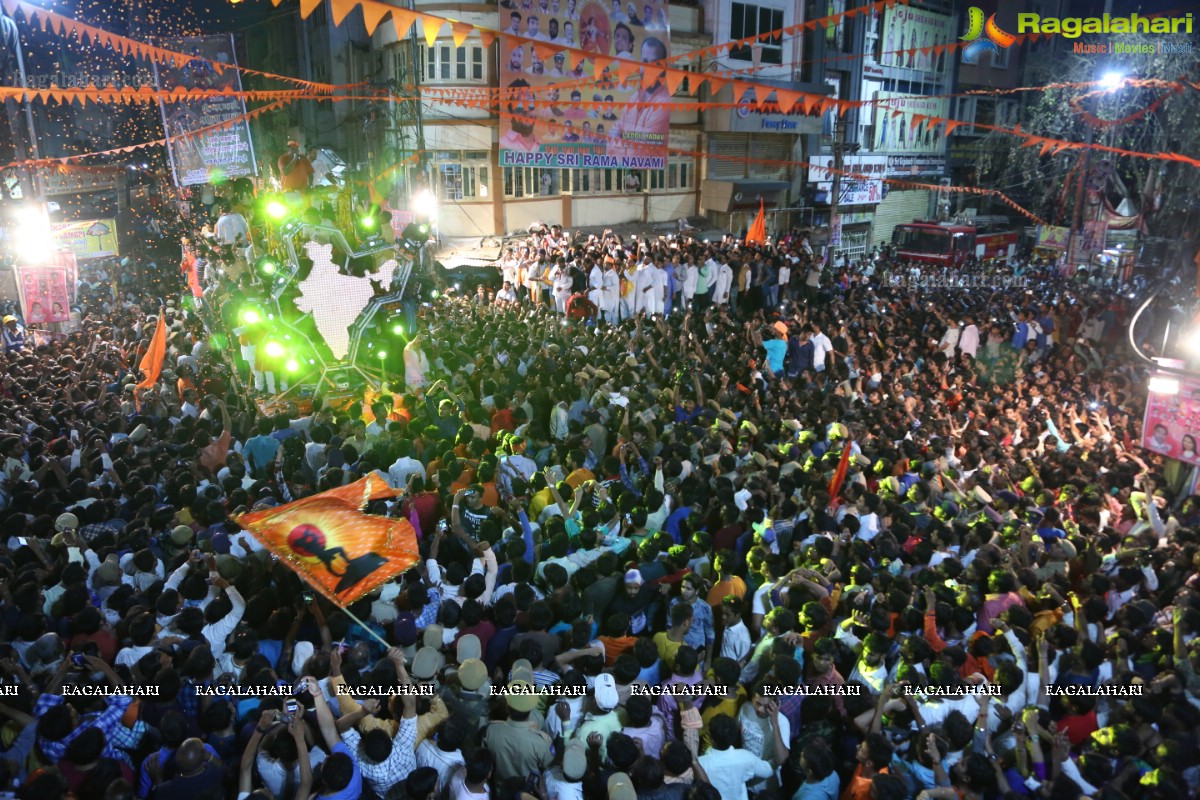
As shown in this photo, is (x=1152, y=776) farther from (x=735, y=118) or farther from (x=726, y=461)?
(x=735, y=118)

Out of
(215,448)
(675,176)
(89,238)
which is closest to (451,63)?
(675,176)

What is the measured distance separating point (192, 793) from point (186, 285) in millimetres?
16068

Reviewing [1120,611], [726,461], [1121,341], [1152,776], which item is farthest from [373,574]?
[1121,341]

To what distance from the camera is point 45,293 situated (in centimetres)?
1261

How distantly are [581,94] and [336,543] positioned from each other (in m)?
22.4

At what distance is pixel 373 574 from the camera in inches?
187

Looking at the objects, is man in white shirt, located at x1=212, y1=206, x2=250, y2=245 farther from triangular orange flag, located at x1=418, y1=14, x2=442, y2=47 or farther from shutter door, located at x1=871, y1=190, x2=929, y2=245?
shutter door, located at x1=871, y1=190, x2=929, y2=245

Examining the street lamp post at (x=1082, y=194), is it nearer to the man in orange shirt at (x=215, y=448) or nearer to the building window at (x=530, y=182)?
the building window at (x=530, y=182)

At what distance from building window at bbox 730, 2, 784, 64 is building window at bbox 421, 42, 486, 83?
979 centimetres

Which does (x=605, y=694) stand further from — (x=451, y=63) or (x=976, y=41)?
(x=976, y=41)

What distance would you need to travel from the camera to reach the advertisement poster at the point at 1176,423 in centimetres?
720

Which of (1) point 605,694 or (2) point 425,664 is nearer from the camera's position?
(1) point 605,694

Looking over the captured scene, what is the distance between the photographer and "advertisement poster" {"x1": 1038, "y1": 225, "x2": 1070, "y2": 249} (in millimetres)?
26191

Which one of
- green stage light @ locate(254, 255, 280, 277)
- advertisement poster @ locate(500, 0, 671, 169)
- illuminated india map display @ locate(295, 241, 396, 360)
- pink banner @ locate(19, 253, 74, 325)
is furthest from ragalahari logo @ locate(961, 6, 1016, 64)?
pink banner @ locate(19, 253, 74, 325)
